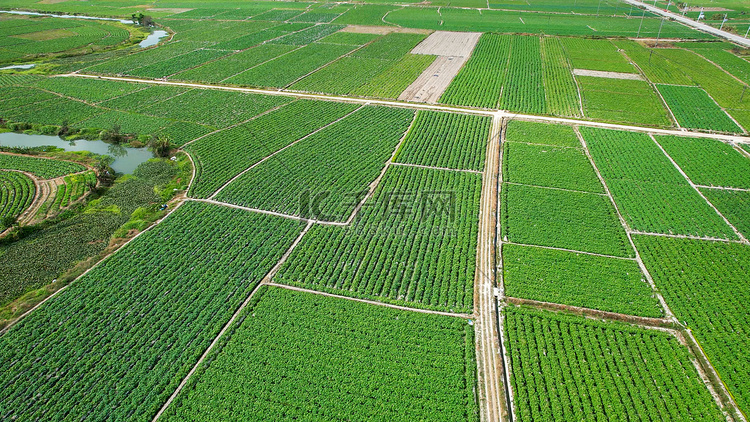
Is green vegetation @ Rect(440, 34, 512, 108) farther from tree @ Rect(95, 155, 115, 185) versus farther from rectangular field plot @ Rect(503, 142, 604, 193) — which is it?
tree @ Rect(95, 155, 115, 185)

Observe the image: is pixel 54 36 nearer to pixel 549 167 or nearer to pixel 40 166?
pixel 40 166

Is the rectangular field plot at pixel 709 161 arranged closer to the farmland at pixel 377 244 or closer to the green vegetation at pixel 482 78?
the farmland at pixel 377 244

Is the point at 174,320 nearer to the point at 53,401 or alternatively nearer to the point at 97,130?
the point at 53,401

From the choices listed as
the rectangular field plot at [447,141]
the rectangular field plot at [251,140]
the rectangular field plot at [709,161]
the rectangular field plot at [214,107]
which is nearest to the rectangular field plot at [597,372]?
the rectangular field plot at [447,141]

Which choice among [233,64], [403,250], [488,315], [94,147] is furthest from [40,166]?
[488,315]

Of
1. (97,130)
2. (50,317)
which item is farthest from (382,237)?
(97,130)

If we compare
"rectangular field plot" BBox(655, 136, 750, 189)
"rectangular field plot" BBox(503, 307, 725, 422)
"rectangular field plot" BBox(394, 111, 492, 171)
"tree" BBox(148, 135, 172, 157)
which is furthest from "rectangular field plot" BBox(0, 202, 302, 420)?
"rectangular field plot" BBox(655, 136, 750, 189)
